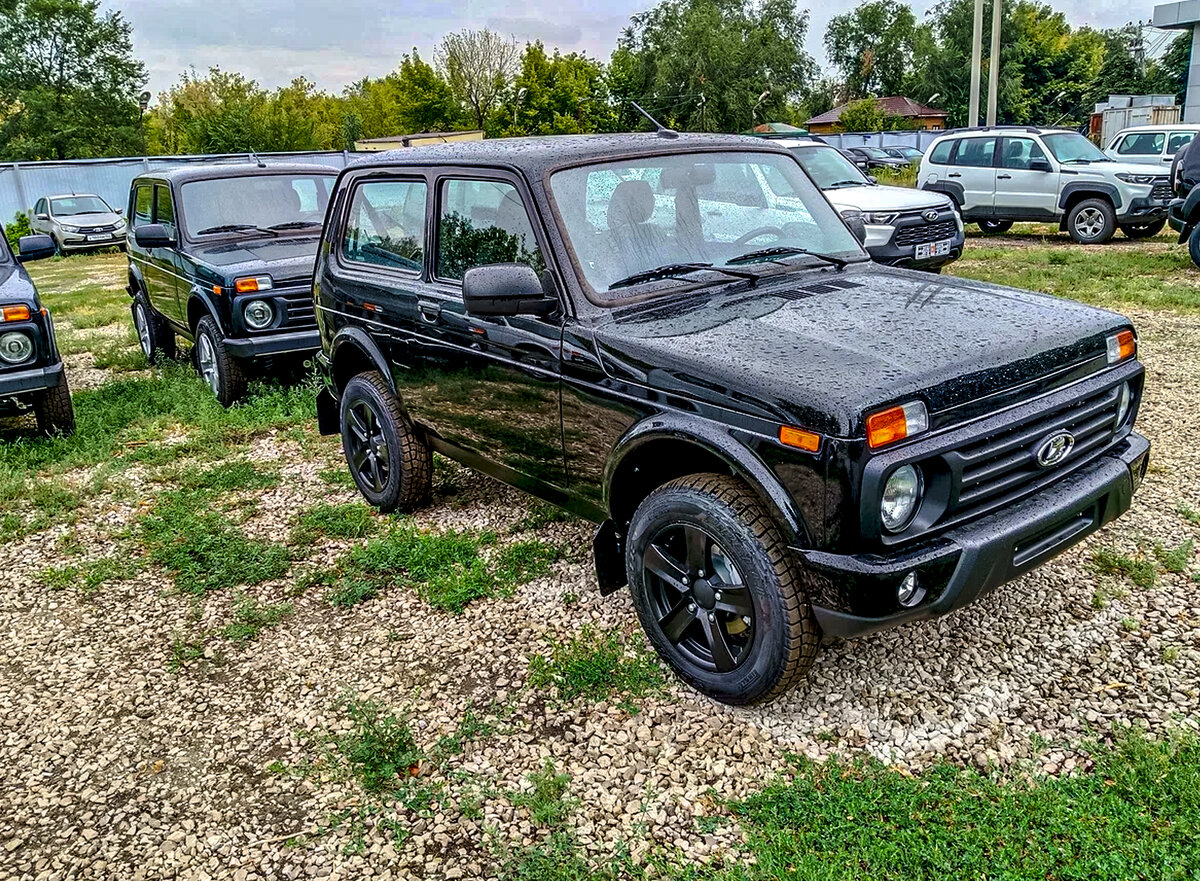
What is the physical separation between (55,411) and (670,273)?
216 inches

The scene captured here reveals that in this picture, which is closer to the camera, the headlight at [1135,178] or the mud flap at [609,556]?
the mud flap at [609,556]

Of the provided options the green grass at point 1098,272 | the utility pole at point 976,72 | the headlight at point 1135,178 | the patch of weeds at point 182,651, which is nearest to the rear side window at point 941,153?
the green grass at point 1098,272

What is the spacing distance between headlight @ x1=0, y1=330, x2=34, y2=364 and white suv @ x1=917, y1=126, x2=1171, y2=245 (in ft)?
41.8

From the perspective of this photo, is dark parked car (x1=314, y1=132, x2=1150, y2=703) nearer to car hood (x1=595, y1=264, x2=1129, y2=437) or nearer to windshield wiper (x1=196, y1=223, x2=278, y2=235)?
car hood (x1=595, y1=264, x2=1129, y2=437)

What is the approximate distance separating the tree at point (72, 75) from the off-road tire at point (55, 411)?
174ft

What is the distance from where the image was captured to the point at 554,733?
340 cm

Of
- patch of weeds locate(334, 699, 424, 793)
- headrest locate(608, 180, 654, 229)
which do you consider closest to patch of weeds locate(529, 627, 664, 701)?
Answer: patch of weeds locate(334, 699, 424, 793)

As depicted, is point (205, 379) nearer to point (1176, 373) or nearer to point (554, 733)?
point (554, 733)

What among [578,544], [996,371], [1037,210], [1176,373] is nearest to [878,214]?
[1176,373]

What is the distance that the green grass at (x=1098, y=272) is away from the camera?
10023 mm

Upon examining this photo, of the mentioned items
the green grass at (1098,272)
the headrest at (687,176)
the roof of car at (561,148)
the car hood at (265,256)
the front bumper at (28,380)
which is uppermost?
the roof of car at (561,148)

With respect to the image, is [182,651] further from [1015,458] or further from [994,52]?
[994,52]

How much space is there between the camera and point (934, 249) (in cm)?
1088

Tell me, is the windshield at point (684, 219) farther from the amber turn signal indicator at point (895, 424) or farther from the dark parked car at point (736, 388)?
the amber turn signal indicator at point (895, 424)
